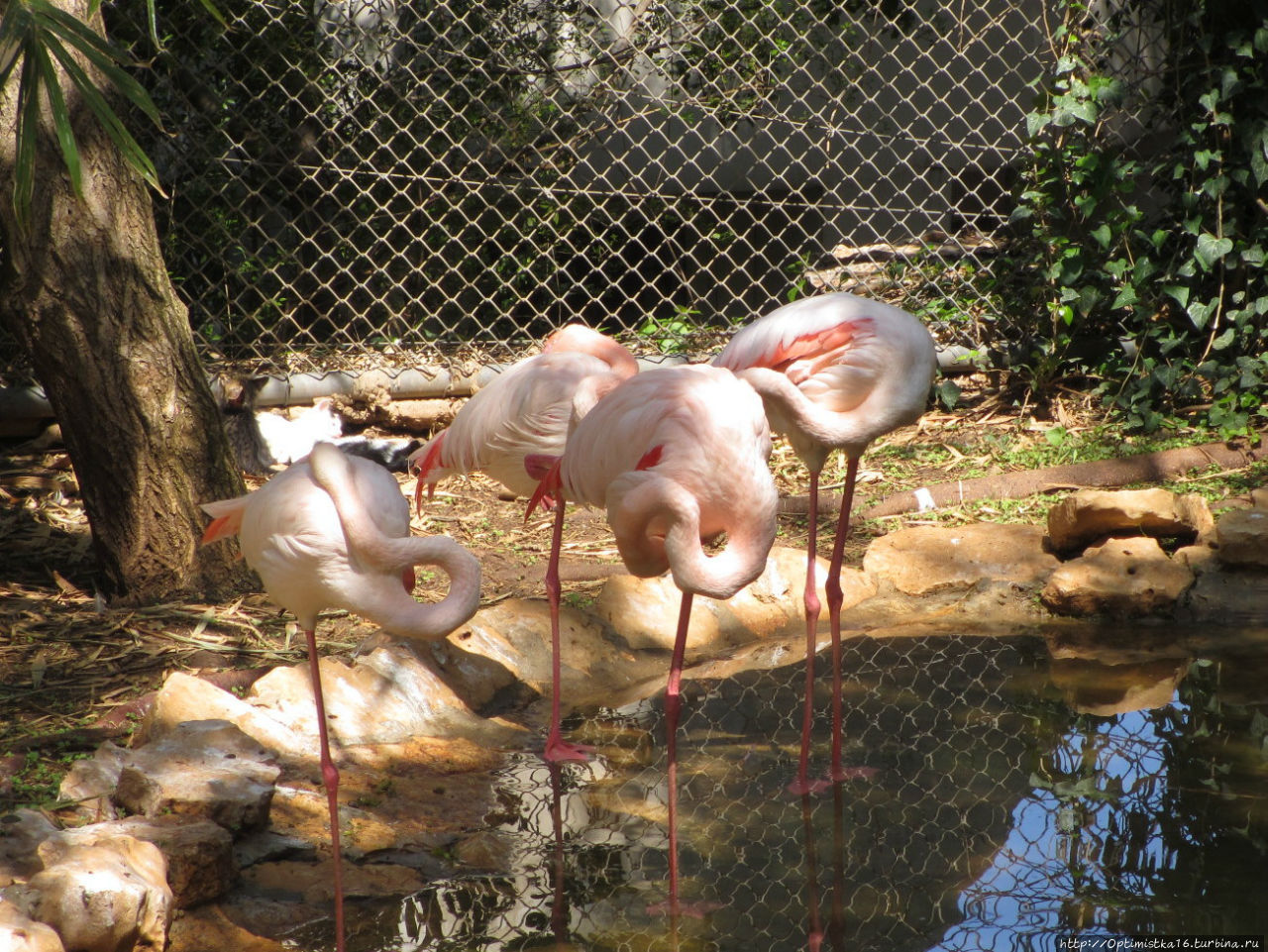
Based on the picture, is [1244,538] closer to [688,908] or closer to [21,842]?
[688,908]

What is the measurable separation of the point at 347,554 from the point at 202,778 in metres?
0.52

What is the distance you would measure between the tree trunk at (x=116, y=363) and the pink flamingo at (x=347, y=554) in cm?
114

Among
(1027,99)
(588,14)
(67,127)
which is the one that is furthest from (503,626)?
(1027,99)

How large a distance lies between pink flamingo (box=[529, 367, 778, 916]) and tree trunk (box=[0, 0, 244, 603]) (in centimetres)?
134

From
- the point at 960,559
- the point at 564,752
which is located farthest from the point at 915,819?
the point at 960,559

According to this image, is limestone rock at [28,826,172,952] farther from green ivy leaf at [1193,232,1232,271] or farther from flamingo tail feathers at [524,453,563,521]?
green ivy leaf at [1193,232,1232,271]

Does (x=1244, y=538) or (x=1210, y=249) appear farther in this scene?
(x=1210, y=249)

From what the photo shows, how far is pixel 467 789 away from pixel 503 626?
31.1 inches

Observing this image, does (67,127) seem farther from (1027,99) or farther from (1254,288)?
(1027,99)

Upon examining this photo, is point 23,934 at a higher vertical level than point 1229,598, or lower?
lower

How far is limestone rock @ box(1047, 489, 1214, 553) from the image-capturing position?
3.87 metres

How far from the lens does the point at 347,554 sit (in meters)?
2.54

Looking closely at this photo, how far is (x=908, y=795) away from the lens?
9.16ft

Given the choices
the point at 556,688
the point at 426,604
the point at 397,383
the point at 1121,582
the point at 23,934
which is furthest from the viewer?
the point at 397,383
